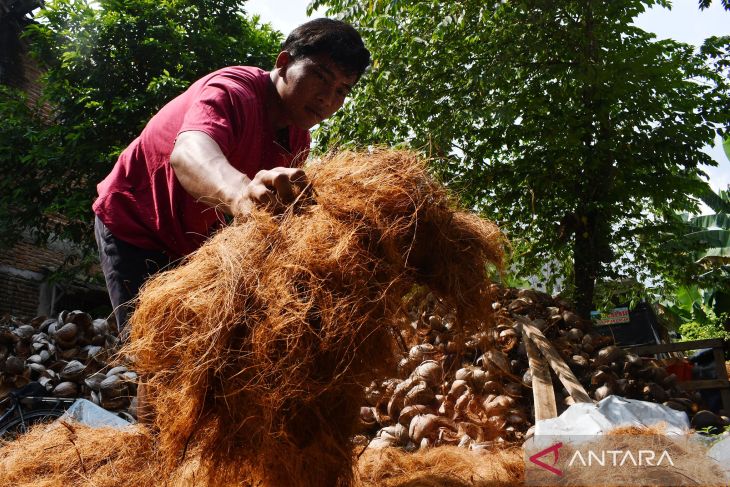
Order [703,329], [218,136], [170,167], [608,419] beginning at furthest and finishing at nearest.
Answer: [703,329] < [608,419] < [170,167] < [218,136]

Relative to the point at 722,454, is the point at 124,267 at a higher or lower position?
higher

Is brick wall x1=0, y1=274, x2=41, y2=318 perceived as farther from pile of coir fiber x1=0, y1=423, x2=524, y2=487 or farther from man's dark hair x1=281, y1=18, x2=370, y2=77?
man's dark hair x1=281, y1=18, x2=370, y2=77

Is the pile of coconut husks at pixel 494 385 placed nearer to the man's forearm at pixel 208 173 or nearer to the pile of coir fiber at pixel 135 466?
the pile of coir fiber at pixel 135 466

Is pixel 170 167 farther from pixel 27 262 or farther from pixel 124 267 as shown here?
pixel 27 262

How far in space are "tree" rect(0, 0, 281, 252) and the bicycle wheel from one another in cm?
675

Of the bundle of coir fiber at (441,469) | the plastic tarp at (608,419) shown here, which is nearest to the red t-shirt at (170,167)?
the bundle of coir fiber at (441,469)

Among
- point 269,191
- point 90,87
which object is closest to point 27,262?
point 90,87

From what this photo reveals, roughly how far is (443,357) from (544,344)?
780 millimetres

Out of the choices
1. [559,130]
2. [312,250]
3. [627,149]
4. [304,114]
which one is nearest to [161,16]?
[559,130]

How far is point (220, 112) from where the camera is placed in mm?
1914

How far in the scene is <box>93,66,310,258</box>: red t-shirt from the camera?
2004 mm

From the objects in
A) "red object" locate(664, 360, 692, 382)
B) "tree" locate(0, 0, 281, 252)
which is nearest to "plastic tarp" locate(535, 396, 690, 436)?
"red object" locate(664, 360, 692, 382)

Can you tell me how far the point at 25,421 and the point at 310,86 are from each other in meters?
3.55

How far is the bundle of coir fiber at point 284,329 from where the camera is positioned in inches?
59.7
